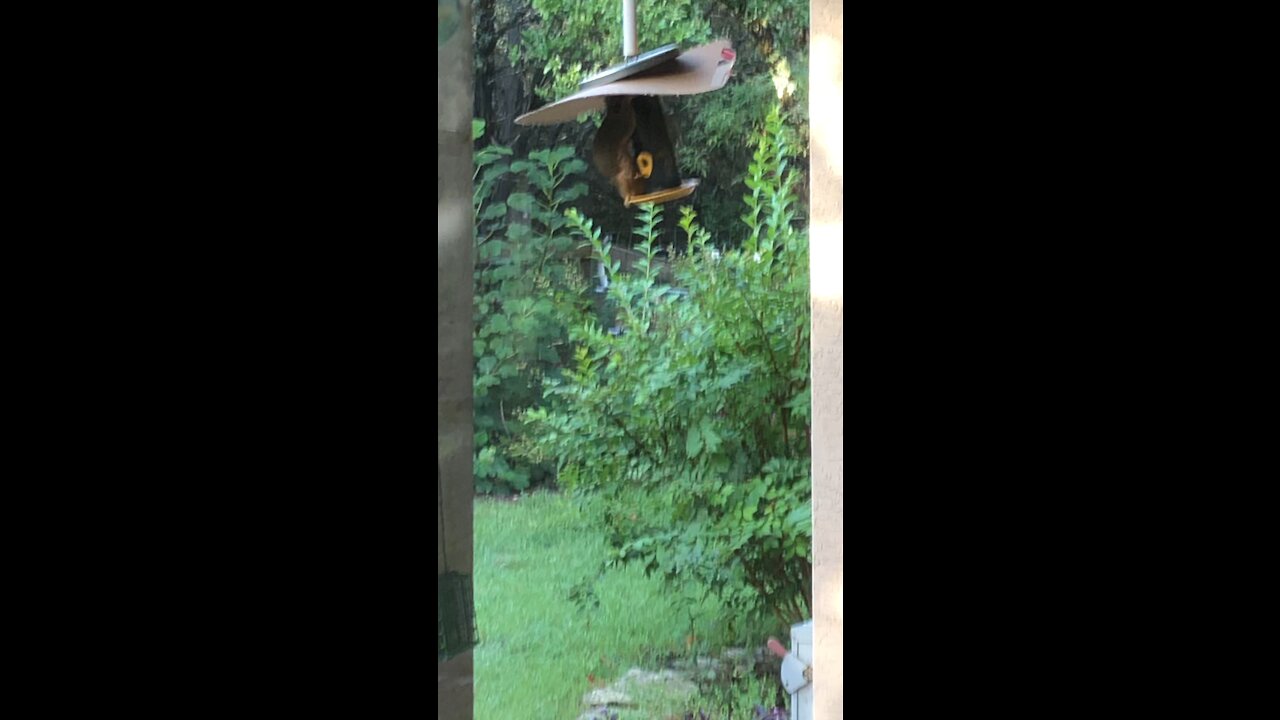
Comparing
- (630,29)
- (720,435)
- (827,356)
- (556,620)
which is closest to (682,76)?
(630,29)

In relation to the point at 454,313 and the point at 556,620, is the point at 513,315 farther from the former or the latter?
the point at 454,313

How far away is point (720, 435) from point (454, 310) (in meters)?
2.01

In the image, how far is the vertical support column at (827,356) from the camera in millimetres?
1592

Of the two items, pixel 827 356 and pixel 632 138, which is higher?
pixel 632 138

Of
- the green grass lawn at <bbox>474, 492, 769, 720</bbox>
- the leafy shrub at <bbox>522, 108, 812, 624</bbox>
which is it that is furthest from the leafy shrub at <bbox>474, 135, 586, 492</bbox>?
the leafy shrub at <bbox>522, 108, 812, 624</bbox>

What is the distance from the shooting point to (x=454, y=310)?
1243mm

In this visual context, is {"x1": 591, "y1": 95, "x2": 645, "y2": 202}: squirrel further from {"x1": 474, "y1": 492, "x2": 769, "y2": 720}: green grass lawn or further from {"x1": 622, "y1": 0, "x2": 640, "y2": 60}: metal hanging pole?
{"x1": 474, "y1": 492, "x2": 769, "y2": 720}: green grass lawn

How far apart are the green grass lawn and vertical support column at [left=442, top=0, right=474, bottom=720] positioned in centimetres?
215

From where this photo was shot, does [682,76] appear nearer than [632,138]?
Yes

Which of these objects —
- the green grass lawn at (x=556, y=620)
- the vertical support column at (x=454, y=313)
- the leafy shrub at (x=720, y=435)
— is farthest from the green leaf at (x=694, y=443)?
the vertical support column at (x=454, y=313)

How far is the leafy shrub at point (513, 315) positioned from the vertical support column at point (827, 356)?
103 inches
